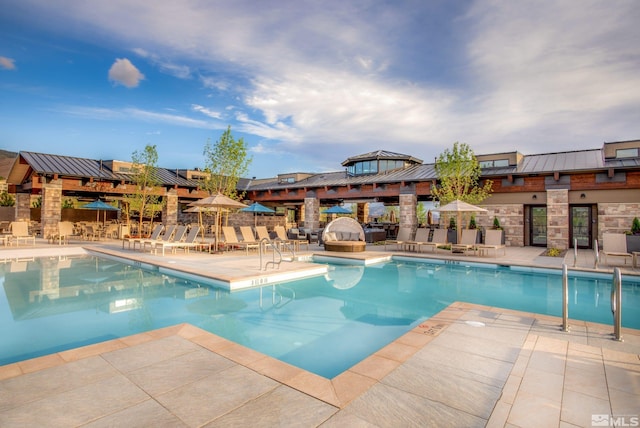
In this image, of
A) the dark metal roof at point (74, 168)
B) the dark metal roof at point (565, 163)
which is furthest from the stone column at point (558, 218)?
the dark metal roof at point (74, 168)

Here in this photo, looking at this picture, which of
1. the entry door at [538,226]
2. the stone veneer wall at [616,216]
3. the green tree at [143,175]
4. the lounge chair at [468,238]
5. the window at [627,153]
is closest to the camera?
the lounge chair at [468,238]

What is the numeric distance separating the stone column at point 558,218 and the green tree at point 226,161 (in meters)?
13.8

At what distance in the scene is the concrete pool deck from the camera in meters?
2.30

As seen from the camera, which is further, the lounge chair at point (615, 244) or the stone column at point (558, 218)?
the stone column at point (558, 218)

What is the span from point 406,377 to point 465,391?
0.48 metres

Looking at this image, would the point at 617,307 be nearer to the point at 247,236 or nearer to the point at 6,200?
the point at 247,236

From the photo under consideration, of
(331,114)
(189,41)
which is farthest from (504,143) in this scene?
(189,41)

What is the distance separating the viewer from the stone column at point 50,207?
55.6 feet

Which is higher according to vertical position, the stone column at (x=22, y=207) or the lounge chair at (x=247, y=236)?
the stone column at (x=22, y=207)

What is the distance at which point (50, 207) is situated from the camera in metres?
17.1

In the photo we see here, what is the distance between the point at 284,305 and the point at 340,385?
3.60m

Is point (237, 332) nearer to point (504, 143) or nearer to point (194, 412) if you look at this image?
point (194, 412)

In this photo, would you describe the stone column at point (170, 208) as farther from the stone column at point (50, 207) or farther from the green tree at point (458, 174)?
the green tree at point (458, 174)

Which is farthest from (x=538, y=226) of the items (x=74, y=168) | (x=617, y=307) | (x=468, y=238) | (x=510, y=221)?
(x=74, y=168)
